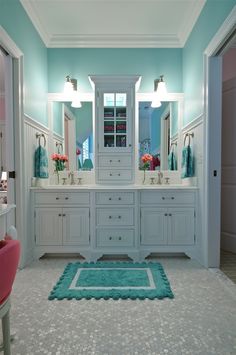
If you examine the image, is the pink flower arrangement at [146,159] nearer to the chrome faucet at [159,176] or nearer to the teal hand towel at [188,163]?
the chrome faucet at [159,176]

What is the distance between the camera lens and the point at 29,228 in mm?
2959

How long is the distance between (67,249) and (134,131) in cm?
163

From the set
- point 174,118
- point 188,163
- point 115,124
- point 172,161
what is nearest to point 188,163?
point 188,163

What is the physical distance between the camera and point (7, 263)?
1041 mm

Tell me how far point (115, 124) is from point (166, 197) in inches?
43.3

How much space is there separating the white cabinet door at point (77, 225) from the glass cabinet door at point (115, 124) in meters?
0.87

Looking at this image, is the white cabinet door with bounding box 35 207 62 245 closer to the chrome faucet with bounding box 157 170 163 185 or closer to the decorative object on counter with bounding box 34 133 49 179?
the decorative object on counter with bounding box 34 133 49 179

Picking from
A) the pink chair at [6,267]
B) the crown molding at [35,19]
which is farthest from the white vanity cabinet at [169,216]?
the crown molding at [35,19]

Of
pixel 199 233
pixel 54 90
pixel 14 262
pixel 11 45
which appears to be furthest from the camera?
pixel 54 90

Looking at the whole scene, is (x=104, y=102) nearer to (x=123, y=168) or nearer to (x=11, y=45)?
(x=123, y=168)

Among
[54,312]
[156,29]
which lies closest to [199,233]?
[54,312]

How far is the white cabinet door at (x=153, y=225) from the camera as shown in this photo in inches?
118

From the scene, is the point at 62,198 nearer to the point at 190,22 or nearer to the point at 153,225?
the point at 153,225

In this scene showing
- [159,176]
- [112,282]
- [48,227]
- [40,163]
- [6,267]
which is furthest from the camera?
[159,176]
